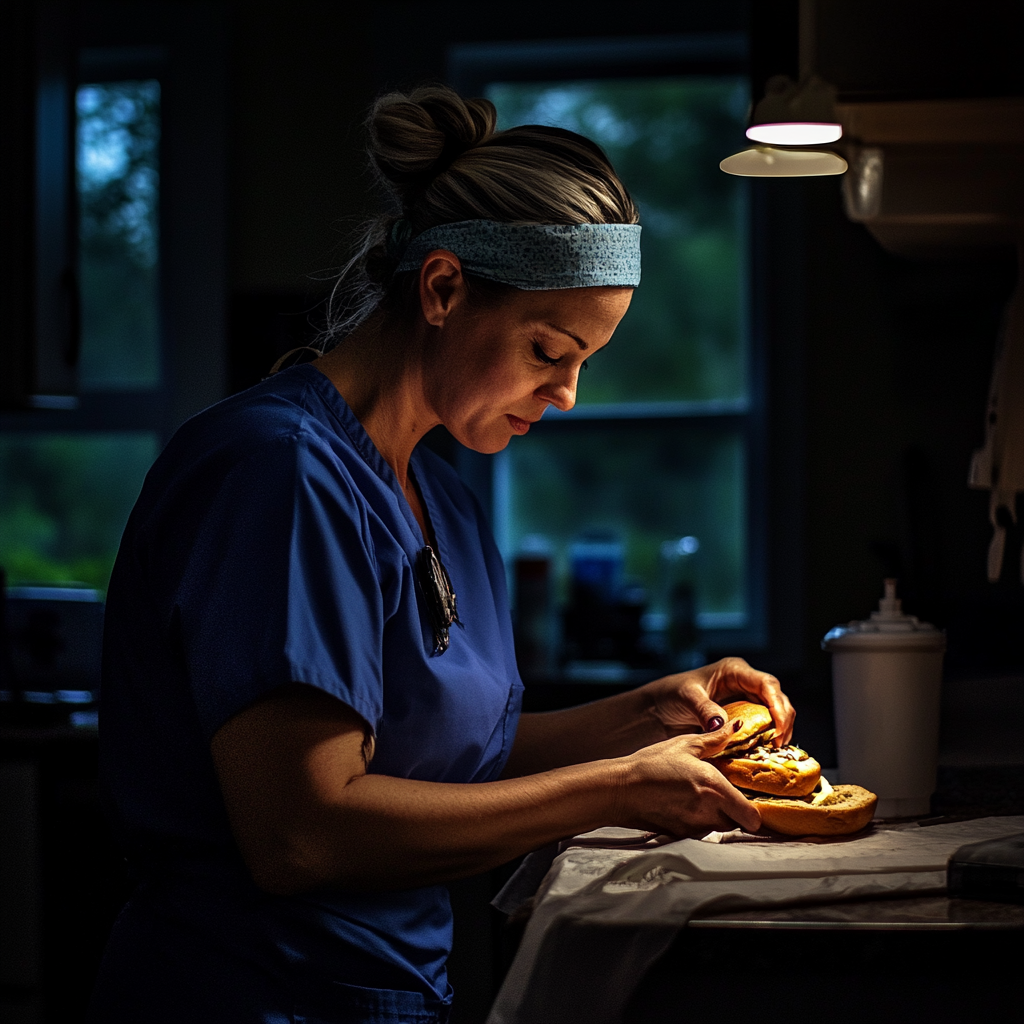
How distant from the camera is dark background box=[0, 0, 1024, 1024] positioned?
272cm

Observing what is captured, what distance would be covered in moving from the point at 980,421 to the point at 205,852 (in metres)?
2.26

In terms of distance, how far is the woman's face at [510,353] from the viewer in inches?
44.0

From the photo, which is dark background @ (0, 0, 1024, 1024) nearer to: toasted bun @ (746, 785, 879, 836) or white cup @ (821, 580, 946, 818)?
white cup @ (821, 580, 946, 818)

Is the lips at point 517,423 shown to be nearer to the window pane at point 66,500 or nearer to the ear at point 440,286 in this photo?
the ear at point 440,286

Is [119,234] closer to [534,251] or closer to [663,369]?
[663,369]

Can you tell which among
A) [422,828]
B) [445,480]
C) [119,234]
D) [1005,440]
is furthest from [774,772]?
[119,234]

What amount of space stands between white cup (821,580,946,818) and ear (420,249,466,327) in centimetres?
52

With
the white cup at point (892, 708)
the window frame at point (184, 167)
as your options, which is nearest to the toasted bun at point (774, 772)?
the white cup at point (892, 708)

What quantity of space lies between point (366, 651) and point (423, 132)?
0.53m

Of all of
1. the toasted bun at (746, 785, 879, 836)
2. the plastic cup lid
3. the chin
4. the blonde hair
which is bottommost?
the toasted bun at (746, 785, 879, 836)

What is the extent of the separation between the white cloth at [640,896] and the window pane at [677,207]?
81.3 inches

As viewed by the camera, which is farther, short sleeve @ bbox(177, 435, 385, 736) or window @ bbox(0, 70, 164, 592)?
window @ bbox(0, 70, 164, 592)

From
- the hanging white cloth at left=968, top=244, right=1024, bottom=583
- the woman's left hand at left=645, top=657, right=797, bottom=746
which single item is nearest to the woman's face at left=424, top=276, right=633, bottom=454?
the woman's left hand at left=645, top=657, right=797, bottom=746

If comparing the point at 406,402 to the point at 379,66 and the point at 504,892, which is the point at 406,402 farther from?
the point at 379,66
